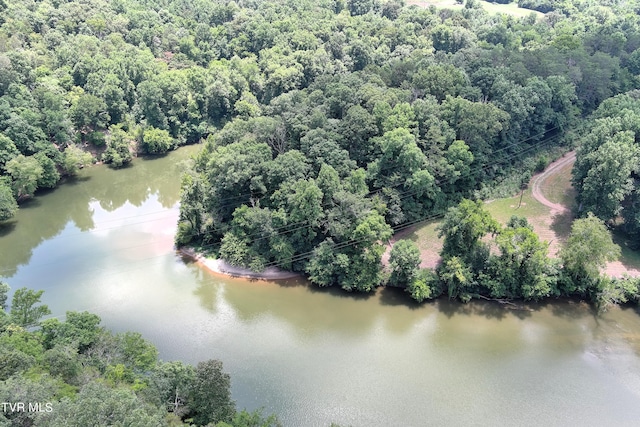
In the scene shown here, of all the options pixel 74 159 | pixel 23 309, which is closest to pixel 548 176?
pixel 23 309

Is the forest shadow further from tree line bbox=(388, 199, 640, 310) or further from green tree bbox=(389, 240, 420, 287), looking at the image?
green tree bbox=(389, 240, 420, 287)

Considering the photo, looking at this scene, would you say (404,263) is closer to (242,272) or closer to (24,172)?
(242,272)

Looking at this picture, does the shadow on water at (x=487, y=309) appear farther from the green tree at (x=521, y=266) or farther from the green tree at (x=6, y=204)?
the green tree at (x=6, y=204)

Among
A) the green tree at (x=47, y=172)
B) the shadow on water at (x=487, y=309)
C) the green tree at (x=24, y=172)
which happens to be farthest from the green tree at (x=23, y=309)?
the shadow on water at (x=487, y=309)

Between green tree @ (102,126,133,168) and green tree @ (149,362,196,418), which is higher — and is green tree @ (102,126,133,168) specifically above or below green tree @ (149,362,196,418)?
below

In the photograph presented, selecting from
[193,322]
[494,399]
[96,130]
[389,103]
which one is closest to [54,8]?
[96,130]

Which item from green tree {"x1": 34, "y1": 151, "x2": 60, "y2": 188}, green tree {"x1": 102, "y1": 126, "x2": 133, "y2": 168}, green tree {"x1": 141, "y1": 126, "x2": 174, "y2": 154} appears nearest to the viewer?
green tree {"x1": 34, "y1": 151, "x2": 60, "y2": 188}

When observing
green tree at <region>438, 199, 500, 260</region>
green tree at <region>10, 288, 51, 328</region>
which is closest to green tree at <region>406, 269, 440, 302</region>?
green tree at <region>438, 199, 500, 260</region>
